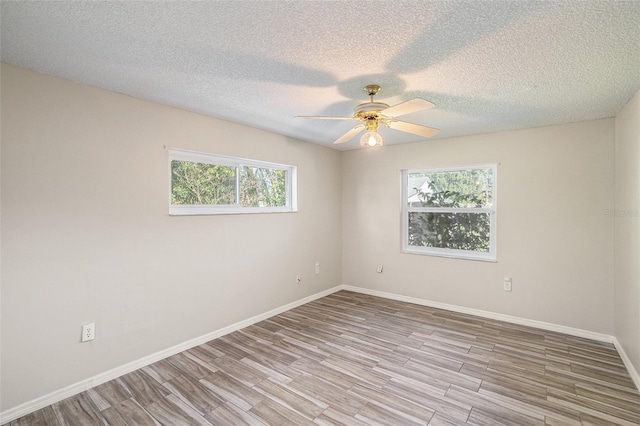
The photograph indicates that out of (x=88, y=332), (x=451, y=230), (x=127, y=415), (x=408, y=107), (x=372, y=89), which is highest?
(x=372, y=89)

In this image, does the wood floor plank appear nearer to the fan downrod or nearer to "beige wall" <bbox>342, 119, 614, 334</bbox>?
the fan downrod

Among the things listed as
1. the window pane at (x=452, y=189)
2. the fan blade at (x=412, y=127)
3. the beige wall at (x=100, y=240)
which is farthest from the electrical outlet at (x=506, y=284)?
the beige wall at (x=100, y=240)

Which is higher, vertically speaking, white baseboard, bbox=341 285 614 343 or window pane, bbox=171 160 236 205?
window pane, bbox=171 160 236 205

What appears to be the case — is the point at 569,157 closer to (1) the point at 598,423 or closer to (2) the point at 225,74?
(1) the point at 598,423

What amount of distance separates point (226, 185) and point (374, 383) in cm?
242

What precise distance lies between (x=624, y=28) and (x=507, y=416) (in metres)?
2.30

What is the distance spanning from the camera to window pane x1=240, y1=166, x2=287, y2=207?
369 cm

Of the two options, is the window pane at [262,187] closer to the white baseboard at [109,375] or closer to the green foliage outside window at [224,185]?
the green foliage outside window at [224,185]

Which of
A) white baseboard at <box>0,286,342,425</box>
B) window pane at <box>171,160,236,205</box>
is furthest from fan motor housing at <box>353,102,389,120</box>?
white baseboard at <box>0,286,342,425</box>

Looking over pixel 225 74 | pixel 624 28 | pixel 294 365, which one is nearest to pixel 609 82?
pixel 624 28

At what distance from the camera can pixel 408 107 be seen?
2133mm

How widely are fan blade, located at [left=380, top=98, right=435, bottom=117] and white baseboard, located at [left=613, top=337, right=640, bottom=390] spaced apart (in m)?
2.55

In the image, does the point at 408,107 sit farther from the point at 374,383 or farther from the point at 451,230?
the point at 451,230

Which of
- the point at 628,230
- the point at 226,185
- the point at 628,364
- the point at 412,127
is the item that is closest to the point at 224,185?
the point at 226,185
